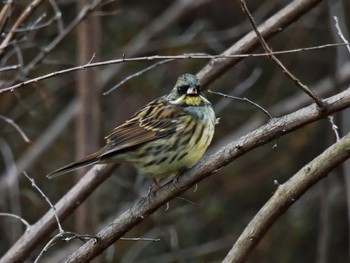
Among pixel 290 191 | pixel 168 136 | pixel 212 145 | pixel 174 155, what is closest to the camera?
pixel 290 191

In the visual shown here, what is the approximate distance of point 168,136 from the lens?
4672 mm

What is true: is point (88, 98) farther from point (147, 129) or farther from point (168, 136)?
point (168, 136)

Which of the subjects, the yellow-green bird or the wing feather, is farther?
the wing feather

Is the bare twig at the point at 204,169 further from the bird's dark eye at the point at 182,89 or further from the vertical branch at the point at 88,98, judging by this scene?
the vertical branch at the point at 88,98

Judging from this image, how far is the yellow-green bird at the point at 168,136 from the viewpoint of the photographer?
4453 mm

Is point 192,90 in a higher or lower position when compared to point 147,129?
higher

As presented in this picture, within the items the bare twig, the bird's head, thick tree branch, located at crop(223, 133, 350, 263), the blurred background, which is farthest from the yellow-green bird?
the blurred background

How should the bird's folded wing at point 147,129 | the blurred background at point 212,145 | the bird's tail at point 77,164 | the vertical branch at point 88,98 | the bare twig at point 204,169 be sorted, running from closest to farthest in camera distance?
the bare twig at point 204,169 < the bird's tail at point 77,164 < the bird's folded wing at point 147,129 < the vertical branch at point 88,98 < the blurred background at point 212,145

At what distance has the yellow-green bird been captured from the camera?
14.6 ft

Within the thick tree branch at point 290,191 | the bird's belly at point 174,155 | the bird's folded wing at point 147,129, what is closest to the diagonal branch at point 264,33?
the bird's folded wing at point 147,129

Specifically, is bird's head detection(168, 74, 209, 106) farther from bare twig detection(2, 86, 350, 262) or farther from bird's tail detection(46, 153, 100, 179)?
bare twig detection(2, 86, 350, 262)

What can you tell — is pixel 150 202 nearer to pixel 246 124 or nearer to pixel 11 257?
pixel 11 257

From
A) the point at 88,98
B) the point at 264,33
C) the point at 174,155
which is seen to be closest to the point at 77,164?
the point at 174,155

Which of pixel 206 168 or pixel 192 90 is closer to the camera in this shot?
pixel 206 168
